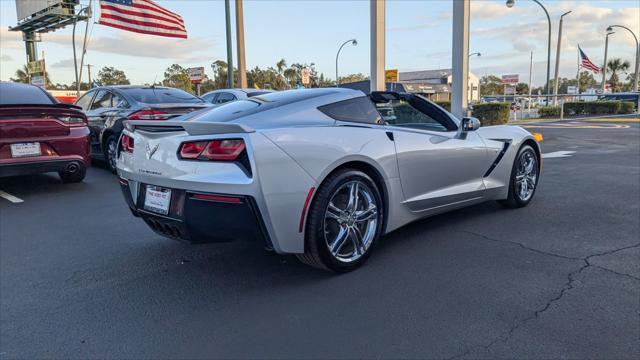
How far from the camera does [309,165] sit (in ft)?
10.4

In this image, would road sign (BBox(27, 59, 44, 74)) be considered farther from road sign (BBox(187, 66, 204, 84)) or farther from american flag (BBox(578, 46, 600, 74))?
american flag (BBox(578, 46, 600, 74))

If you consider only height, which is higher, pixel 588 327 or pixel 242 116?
pixel 242 116

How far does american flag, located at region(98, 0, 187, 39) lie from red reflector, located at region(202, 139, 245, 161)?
48.4 ft

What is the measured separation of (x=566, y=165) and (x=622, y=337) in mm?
6694

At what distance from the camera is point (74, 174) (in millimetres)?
7188

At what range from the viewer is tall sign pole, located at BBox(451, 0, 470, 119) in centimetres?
1182

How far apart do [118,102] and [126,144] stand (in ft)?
15.4

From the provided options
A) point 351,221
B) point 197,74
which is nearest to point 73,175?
point 351,221

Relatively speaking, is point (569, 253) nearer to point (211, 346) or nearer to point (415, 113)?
point (415, 113)

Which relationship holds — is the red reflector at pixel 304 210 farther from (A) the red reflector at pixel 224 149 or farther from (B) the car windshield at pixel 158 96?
(B) the car windshield at pixel 158 96

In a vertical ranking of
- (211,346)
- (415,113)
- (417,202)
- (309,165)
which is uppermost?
(415,113)

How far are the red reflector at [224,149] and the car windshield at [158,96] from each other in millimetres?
5179

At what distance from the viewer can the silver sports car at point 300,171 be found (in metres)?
2.99

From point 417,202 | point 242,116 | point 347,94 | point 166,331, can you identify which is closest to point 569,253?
point 417,202
